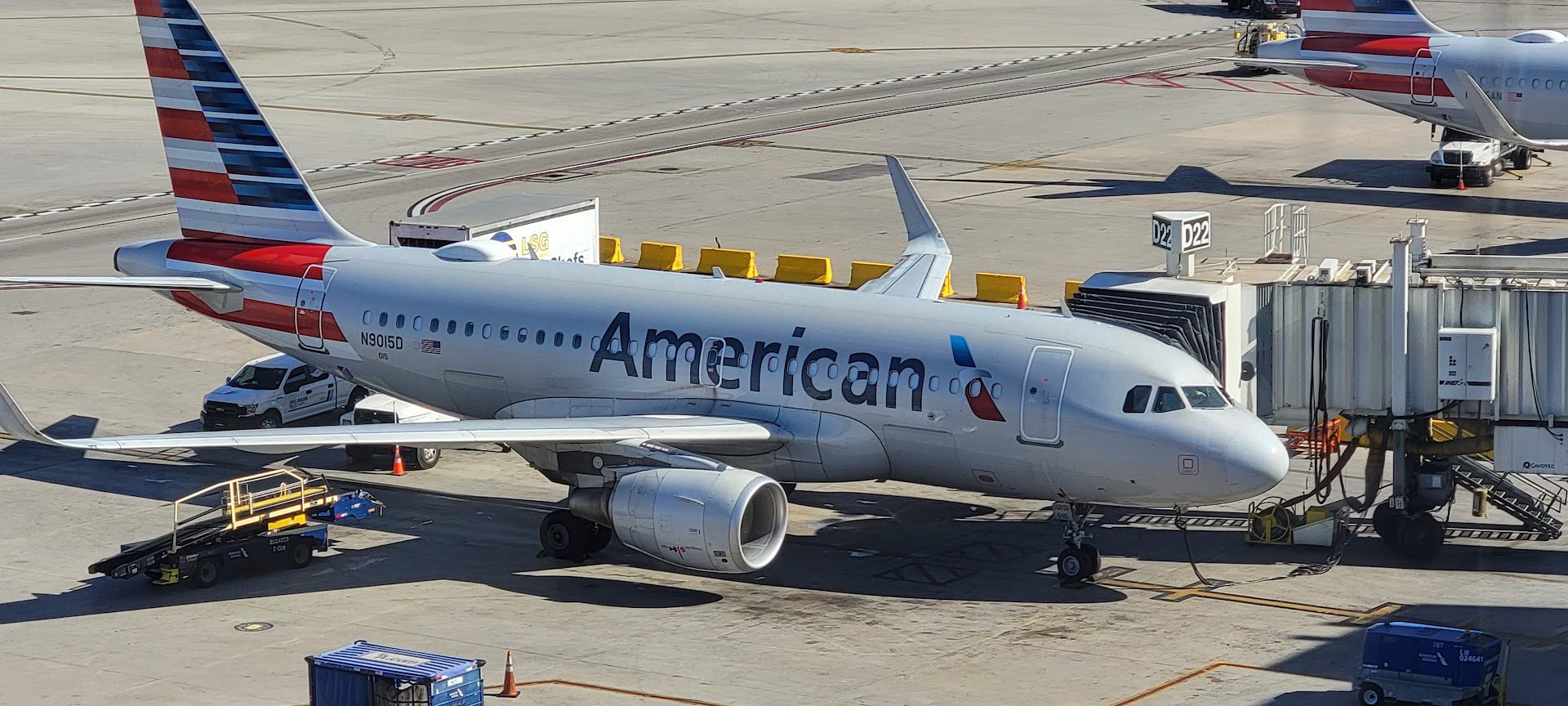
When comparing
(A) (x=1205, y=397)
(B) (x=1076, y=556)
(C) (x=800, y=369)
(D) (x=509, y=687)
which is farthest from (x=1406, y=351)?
(D) (x=509, y=687)

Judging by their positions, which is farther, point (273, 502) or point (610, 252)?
point (610, 252)

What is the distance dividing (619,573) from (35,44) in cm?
8308

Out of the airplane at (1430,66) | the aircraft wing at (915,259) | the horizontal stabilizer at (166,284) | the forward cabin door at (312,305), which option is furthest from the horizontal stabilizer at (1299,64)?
the horizontal stabilizer at (166,284)

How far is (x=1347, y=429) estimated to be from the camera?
112 ft

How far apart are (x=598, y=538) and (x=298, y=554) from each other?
5.08 m

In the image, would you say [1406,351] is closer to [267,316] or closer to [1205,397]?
[1205,397]

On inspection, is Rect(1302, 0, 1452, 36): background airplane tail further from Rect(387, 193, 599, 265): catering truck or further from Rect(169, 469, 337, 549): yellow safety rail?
Rect(169, 469, 337, 549): yellow safety rail

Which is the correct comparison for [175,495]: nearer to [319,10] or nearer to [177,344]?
[177,344]

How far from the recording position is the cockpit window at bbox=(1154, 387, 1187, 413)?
30938 millimetres

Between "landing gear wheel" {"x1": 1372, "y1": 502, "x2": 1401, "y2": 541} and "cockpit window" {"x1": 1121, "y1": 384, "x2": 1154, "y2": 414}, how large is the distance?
548 cm

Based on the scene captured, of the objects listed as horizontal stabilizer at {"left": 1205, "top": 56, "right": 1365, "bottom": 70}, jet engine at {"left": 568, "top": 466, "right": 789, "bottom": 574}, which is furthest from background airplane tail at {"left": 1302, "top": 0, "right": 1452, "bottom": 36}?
→ jet engine at {"left": 568, "top": 466, "right": 789, "bottom": 574}

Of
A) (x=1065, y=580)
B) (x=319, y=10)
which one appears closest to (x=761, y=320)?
(x=1065, y=580)

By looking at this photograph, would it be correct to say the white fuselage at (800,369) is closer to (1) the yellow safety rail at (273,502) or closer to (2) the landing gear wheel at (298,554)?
(1) the yellow safety rail at (273,502)

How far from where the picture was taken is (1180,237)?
33938mm
